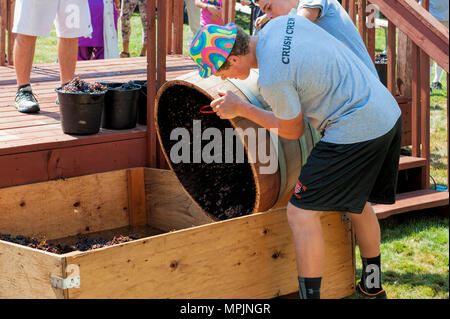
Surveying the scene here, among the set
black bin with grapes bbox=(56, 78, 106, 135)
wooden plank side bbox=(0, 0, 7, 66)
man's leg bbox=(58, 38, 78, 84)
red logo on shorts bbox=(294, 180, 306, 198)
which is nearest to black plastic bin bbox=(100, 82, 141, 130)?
black bin with grapes bbox=(56, 78, 106, 135)

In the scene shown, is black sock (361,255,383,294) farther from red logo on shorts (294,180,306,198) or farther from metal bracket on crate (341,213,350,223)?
red logo on shorts (294,180,306,198)

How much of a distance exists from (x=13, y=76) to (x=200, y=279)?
355cm

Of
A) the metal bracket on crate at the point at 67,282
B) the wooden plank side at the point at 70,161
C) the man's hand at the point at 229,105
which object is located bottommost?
the metal bracket on crate at the point at 67,282

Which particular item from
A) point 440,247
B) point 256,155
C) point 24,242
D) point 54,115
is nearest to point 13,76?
point 54,115

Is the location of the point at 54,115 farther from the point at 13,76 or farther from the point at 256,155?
the point at 256,155

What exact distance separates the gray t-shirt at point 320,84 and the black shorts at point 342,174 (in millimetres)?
46

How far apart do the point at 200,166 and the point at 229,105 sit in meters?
1.05

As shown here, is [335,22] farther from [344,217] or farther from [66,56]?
[66,56]

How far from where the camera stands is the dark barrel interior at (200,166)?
171 inches

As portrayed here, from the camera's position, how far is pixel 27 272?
3.27 m

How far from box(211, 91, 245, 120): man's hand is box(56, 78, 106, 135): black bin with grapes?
1216 mm

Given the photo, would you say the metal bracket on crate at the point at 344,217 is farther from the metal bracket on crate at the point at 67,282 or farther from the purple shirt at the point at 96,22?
the purple shirt at the point at 96,22

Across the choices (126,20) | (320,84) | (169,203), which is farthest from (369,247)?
(126,20)

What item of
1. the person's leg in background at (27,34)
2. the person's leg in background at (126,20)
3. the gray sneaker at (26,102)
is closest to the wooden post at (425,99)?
the person's leg in background at (27,34)
